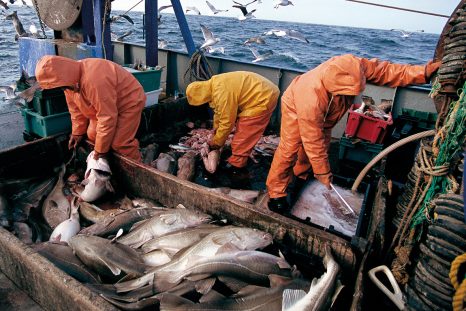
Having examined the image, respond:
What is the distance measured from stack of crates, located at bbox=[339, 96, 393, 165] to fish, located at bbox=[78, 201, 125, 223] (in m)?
3.36

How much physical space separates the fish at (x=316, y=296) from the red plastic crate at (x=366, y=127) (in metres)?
2.98

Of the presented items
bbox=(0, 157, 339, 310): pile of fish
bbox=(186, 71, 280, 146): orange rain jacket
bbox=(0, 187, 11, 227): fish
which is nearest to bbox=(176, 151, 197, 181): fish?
bbox=(186, 71, 280, 146): orange rain jacket

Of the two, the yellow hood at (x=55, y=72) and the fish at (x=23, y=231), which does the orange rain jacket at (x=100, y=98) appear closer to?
the yellow hood at (x=55, y=72)

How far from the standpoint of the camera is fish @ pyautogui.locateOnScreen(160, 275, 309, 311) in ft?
6.79

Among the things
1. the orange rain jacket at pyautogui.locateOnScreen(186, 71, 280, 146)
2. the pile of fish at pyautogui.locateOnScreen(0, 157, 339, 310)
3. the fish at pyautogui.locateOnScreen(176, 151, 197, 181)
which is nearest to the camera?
the pile of fish at pyautogui.locateOnScreen(0, 157, 339, 310)

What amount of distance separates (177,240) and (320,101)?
2146 millimetres

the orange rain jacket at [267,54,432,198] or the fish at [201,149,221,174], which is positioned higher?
the orange rain jacket at [267,54,432,198]

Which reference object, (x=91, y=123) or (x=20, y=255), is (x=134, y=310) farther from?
(x=91, y=123)

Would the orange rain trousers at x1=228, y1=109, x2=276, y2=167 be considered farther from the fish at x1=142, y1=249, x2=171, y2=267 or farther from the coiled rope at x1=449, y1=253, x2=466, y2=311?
the coiled rope at x1=449, y1=253, x2=466, y2=311

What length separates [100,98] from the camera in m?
3.93

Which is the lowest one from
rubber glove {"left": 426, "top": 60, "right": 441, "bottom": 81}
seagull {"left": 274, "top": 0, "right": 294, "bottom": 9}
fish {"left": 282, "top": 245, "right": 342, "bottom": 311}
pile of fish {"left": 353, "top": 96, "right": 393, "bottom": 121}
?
fish {"left": 282, "top": 245, "right": 342, "bottom": 311}

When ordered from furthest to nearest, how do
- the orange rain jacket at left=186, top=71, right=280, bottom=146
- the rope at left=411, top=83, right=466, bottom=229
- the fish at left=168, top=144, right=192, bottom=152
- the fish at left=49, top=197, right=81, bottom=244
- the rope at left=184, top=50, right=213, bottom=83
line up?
1. the rope at left=184, top=50, right=213, bottom=83
2. the fish at left=168, top=144, right=192, bottom=152
3. the orange rain jacket at left=186, top=71, right=280, bottom=146
4. the fish at left=49, top=197, right=81, bottom=244
5. the rope at left=411, top=83, right=466, bottom=229

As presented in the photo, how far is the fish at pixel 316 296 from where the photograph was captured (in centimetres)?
206

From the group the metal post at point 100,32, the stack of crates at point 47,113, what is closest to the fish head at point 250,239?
the stack of crates at point 47,113
